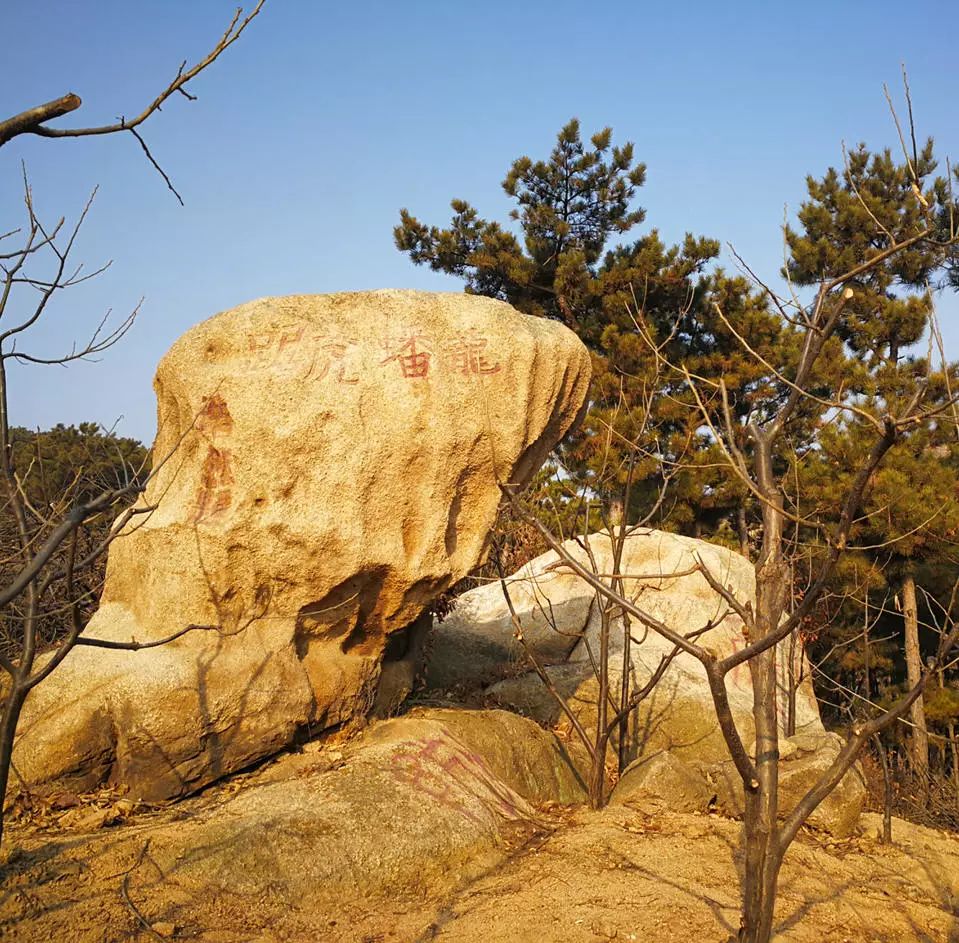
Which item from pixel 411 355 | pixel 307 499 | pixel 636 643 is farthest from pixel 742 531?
pixel 307 499

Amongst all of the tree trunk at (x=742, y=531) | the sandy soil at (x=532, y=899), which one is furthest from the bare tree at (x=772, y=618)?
the tree trunk at (x=742, y=531)

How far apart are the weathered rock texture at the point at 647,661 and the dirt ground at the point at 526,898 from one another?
96 cm

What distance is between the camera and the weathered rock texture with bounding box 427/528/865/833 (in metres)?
6.62

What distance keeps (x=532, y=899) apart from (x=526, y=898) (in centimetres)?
3

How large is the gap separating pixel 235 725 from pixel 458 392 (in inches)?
93.9

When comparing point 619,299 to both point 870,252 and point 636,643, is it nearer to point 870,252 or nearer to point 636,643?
point 870,252

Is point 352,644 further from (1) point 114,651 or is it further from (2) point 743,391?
(2) point 743,391

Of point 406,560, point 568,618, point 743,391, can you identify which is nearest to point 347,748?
point 406,560

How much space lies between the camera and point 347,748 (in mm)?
5785

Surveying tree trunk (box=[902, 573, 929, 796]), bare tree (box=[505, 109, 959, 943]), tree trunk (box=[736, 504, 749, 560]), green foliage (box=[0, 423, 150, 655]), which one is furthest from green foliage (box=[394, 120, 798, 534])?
bare tree (box=[505, 109, 959, 943])

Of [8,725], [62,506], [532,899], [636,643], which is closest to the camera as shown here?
[8,725]

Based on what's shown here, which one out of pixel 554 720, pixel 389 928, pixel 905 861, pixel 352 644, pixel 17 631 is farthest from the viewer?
pixel 17 631

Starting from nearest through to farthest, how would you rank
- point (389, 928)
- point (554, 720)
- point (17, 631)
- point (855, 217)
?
1. point (389, 928)
2. point (554, 720)
3. point (17, 631)
4. point (855, 217)

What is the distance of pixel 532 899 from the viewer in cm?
456
